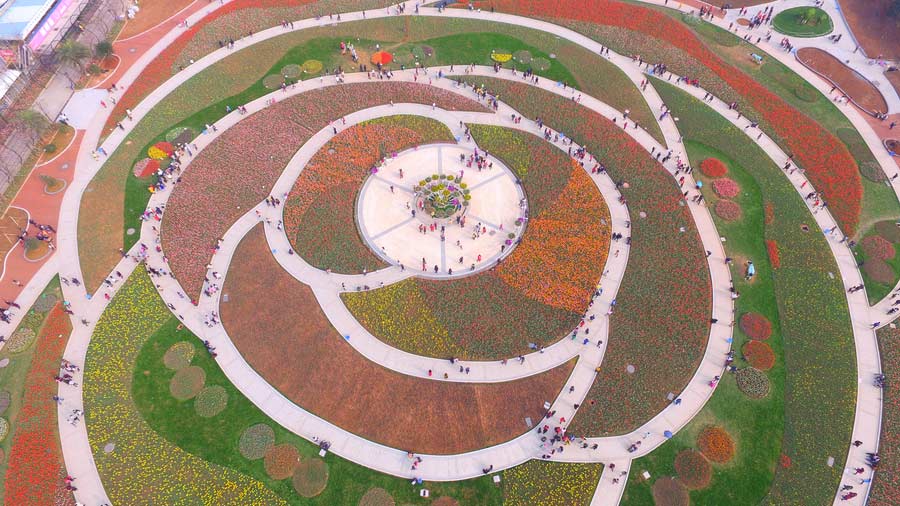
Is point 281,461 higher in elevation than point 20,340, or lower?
lower

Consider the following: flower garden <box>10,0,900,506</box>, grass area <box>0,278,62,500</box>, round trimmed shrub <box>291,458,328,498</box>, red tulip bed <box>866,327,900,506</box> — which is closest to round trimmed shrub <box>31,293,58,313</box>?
grass area <box>0,278,62,500</box>

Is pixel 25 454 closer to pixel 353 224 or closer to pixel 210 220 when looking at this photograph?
pixel 210 220

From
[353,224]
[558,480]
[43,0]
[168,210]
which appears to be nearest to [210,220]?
[168,210]

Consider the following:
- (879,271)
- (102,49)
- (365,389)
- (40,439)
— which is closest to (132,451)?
(40,439)

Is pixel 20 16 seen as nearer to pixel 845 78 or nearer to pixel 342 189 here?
pixel 342 189

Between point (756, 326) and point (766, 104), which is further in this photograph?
point (766, 104)

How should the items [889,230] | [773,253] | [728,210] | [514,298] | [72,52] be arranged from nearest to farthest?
[514,298]
[773,253]
[889,230]
[728,210]
[72,52]
